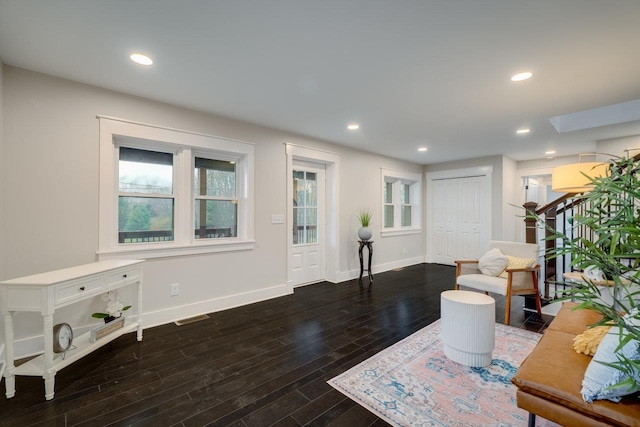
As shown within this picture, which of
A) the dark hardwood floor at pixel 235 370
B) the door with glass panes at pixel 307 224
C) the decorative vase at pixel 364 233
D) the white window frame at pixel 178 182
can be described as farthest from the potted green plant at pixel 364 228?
the white window frame at pixel 178 182

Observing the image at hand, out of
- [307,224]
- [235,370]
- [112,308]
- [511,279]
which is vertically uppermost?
[307,224]

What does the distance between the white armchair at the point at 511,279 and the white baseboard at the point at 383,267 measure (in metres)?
1.95

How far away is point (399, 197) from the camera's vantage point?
6.59m

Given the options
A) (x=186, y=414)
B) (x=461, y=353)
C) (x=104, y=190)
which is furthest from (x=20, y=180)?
(x=461, y=353)

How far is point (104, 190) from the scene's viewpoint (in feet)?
9.20

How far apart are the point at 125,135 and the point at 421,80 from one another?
297 centimetres

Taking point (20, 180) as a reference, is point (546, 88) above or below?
above

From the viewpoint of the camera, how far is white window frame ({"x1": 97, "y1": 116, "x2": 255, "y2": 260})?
282cm

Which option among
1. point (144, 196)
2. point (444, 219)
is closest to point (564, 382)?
point (144, 196)

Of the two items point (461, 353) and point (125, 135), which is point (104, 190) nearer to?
point (125, 135)

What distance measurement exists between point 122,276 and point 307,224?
A: 283 centimetres

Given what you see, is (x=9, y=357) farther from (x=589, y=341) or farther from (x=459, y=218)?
(x=459, y=218)

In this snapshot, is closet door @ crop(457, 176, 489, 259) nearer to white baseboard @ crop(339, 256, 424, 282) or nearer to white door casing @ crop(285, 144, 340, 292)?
white baseboard @ crop(339, 256, 424, 282)

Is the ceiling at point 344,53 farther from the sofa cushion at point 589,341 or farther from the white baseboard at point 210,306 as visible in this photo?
the white baseboard at point 210,306
